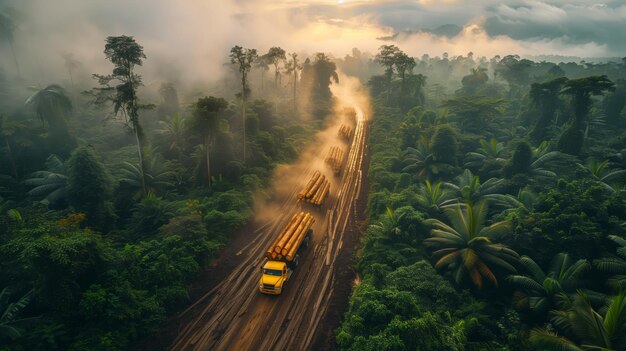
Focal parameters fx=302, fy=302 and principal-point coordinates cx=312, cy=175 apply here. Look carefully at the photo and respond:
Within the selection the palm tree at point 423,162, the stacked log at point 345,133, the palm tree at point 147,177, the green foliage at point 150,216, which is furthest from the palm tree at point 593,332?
the stacked log at point 345,133

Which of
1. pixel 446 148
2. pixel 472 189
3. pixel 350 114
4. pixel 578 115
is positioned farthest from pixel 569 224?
pixel 350 114

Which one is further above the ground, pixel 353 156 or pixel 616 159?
pixel 616 159

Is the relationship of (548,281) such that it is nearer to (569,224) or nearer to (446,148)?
(569,224)

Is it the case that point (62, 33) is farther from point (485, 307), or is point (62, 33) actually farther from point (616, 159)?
point (616, 159)

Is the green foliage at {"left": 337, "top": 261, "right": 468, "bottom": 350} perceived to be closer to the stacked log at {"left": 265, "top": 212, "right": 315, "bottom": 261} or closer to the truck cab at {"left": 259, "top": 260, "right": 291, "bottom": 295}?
the truck cab at {"left": 259, "top": 260, "right": 291, "bottom": 295}

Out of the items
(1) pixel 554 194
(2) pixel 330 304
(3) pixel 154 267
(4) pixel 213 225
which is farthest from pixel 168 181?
(1) pixel 554 194

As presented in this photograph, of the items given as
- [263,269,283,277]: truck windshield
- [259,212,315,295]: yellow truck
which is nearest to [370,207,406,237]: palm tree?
[259,212,315,295]: yellow truck
